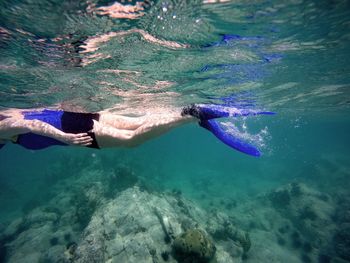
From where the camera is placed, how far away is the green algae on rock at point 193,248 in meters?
10.8

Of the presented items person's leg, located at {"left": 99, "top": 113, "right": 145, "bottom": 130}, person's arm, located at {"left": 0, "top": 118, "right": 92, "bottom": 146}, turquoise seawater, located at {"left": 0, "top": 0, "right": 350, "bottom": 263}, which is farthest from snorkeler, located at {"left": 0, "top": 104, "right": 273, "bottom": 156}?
turquoise seawater, located at {"left": 0, "top": 0, "right": 350, "bottom": 263}

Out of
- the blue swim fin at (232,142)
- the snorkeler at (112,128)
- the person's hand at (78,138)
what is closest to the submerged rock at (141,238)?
the blue swim fin at (232,142)

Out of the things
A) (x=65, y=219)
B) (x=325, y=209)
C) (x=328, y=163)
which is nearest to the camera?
(x=65, y=219)

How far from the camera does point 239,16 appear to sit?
7.18m

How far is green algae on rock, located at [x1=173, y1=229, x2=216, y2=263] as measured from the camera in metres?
10.8

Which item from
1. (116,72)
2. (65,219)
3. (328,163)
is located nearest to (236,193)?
(328,163)

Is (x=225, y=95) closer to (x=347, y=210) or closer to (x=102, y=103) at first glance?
(x=102, y=103)

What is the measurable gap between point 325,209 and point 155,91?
21.1 m

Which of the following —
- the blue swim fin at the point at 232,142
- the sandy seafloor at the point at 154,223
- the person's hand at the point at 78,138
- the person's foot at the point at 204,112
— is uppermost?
the person's foot at the point at 204,112

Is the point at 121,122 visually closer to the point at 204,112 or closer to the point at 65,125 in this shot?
the point at 65,125

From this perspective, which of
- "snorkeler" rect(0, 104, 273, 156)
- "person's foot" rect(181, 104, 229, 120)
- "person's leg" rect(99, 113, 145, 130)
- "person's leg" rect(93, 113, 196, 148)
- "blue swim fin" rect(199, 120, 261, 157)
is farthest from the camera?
"person's leg" rect(99, 113, 145, 130)

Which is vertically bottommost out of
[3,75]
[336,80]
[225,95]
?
[3,75]

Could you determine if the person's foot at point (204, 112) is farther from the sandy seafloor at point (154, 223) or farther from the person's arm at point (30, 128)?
the sandy seafloor at point (154, 223)

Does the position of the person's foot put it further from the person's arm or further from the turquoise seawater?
the turquoise seawater
